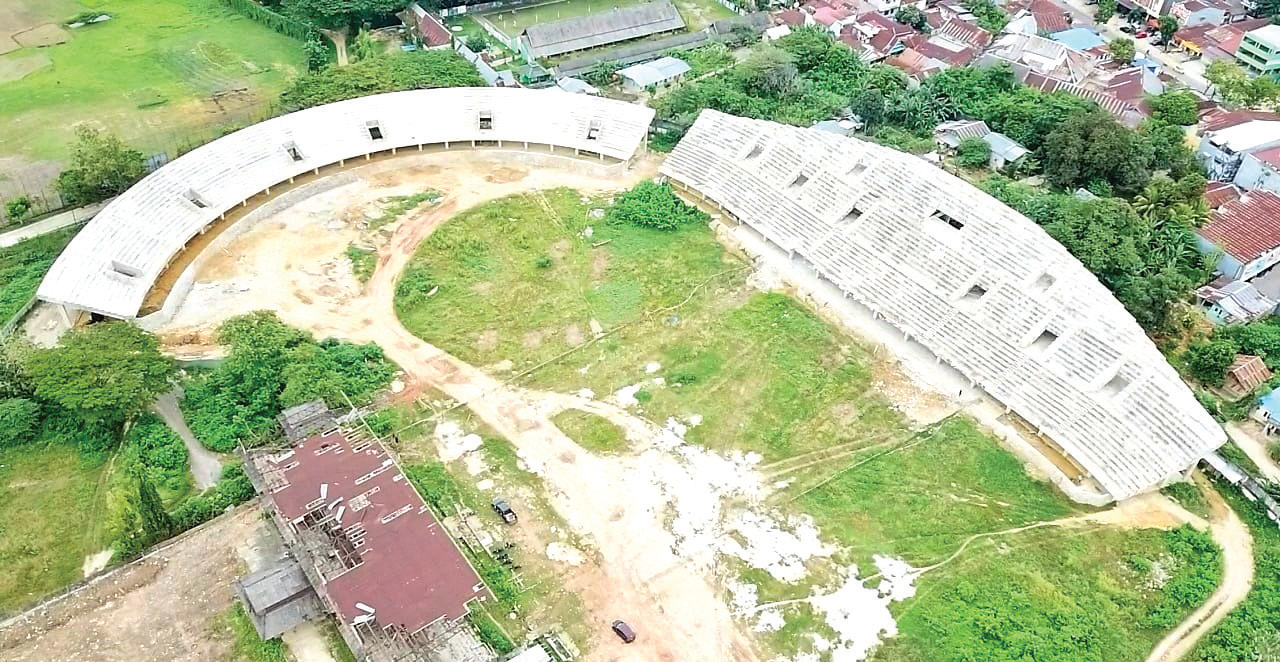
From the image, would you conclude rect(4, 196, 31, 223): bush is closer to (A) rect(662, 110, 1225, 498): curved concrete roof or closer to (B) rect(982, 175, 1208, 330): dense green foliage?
(A) rect(662, 110, 1225, 498): curved concrete roof

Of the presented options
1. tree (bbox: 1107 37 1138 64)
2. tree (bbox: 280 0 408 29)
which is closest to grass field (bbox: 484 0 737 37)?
tree (bbox: 280 0 408 29)

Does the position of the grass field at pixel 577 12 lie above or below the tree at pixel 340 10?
below

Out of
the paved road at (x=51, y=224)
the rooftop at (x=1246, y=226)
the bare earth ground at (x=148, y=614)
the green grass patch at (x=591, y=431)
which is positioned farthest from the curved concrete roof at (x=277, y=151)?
the rooftop at (x=1246, y=226)

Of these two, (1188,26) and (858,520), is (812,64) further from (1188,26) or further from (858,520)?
(858,520)

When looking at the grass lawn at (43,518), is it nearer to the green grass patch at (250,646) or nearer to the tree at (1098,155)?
the green grass patch at (250,646)

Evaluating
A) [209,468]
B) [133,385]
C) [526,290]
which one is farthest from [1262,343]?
[133,385]
